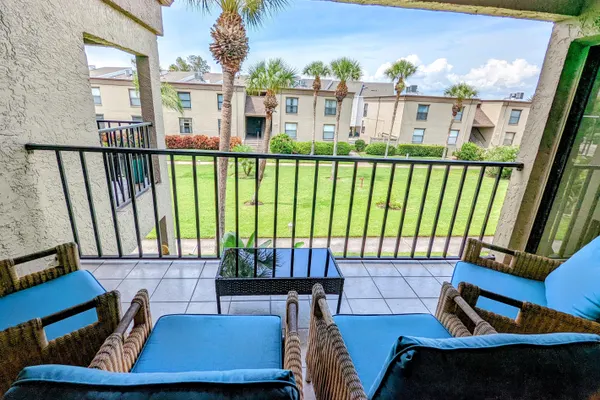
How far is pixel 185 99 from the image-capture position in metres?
15.8

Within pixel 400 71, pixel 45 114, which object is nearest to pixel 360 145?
pixel 400 71

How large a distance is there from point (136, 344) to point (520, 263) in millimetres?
2121

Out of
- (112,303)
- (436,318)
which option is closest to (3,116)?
(112,303)

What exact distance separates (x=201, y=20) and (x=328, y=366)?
247 inches

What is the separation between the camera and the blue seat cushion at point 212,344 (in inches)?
40.7

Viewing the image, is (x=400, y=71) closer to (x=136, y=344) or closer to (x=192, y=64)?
(x=136, y=344)

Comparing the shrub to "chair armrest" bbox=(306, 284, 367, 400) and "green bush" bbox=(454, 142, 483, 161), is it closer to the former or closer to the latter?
"green bush" bbox=(454, 142, 483, 161)

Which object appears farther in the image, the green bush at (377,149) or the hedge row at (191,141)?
the green bush at (377,149)

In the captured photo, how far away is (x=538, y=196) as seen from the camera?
2.23m

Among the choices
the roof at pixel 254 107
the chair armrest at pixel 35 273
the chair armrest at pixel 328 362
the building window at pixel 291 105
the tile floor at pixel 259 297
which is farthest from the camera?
the roof at pixel 254 107

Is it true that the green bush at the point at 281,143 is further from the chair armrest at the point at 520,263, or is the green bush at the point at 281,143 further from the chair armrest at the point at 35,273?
the chair armrest at the point at 35,273

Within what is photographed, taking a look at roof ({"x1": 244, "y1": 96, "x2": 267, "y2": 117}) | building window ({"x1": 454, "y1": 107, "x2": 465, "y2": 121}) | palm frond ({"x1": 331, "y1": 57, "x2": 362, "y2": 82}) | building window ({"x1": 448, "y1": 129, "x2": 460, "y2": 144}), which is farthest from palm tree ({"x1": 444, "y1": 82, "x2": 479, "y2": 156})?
roof ({"x1": 244, "y1": 96, "x2": 267, "y2": 117})

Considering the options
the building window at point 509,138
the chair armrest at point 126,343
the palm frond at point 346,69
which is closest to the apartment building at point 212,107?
the palm frond at point 346,69

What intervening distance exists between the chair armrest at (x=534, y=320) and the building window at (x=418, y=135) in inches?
766
